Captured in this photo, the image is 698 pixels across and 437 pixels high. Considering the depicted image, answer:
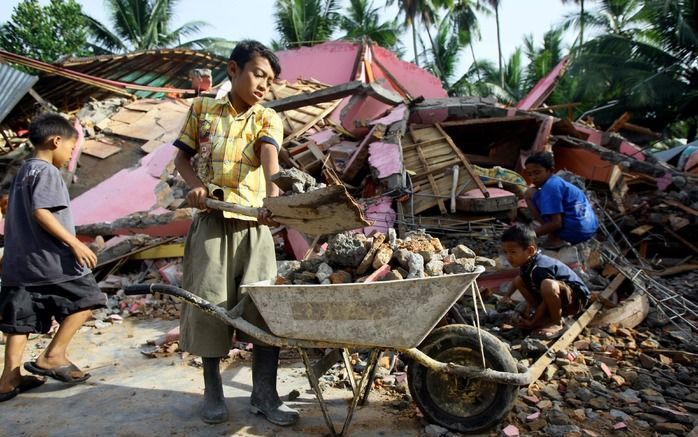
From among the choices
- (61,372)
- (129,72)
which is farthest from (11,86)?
(61,372)

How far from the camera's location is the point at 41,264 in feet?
9.20

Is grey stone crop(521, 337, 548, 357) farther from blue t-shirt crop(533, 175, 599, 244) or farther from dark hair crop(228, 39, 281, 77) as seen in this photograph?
dark hair crop(228, 39, 281, 77)

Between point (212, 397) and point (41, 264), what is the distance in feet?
4.23

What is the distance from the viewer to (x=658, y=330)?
12.7 feet

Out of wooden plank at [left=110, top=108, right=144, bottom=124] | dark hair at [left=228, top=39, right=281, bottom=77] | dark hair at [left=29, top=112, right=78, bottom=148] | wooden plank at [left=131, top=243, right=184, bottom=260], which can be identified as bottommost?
wooden plank at [left=131, top=243, right=184, bottom=260]

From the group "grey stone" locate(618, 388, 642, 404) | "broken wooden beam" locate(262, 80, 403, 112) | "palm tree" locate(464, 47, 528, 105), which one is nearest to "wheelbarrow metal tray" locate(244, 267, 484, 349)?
"grey stone" locate(618, 388, 642, 404)

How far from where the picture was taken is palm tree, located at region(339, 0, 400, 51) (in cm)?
2325

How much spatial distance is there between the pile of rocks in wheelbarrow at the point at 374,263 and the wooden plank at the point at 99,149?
7235 millimetres

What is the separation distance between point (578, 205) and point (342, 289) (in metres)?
2.90

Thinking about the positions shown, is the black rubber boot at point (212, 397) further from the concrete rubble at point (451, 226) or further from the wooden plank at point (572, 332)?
the wooden plank at point (572, 332)

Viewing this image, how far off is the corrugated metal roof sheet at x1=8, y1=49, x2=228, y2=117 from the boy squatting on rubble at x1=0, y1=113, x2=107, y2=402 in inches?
354

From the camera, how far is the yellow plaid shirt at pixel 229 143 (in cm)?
242

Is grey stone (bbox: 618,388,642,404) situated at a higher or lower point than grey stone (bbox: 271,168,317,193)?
lower

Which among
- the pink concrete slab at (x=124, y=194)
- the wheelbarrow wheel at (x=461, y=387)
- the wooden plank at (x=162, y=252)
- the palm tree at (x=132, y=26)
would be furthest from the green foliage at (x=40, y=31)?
the wheelbarrow wheel at (x=461, y=387)
